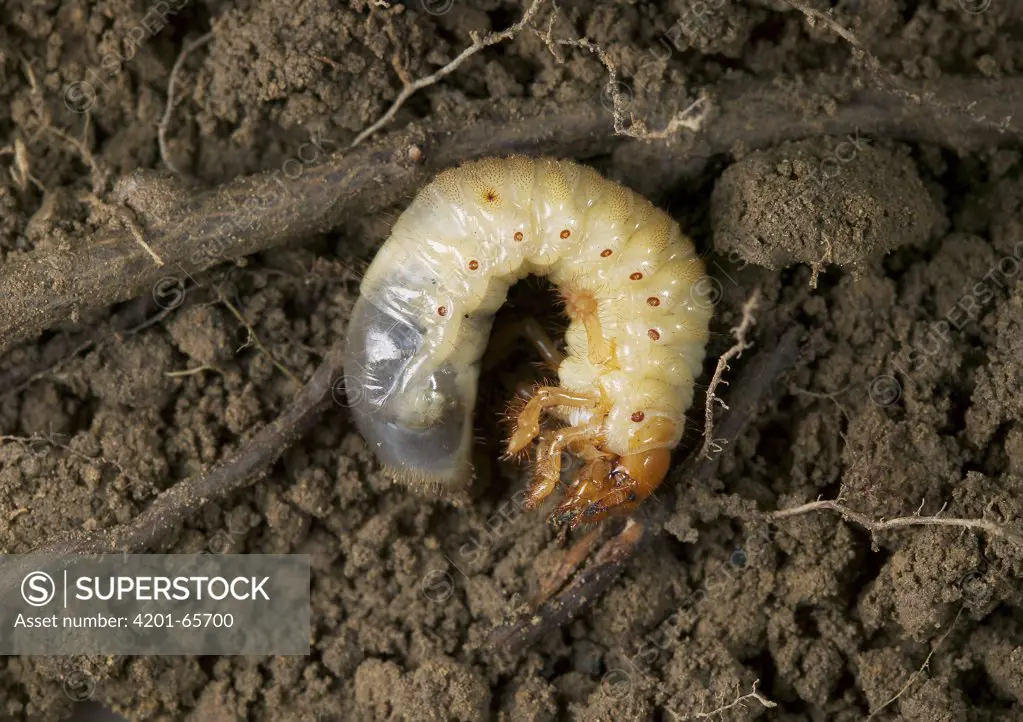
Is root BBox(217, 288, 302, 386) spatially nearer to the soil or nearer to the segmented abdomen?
the soil

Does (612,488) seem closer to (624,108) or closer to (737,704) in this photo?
(737,704)

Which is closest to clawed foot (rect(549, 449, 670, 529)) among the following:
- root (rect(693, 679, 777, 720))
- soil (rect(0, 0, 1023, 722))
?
soil (rect(0, 0, 1023, 722))

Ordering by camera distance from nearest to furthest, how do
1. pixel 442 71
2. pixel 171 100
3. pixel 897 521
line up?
pixel 897 521
pixel 442 71
pixel 171 100

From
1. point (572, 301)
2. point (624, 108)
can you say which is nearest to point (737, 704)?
point (572, 301)

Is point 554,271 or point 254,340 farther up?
point 554,271

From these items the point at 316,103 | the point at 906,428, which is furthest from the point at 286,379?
the point at 906,428

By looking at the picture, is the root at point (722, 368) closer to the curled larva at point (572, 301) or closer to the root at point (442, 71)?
the curled larva at point (572, 301)

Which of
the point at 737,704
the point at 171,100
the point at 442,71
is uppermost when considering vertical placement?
the point at 442,71
